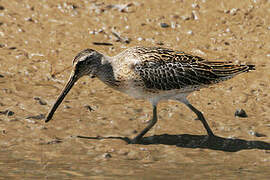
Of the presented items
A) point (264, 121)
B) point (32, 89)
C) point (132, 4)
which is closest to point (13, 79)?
point (32, 89)

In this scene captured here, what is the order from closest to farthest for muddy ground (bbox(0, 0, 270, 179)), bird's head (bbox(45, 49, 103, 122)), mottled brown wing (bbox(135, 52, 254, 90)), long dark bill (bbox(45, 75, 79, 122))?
muddy ground (bbox(0, 0, 270, 179))
mottled brown wing (bbox(135, 52, 254, 90))
bird's head (bbox(45, 49, 103, 122))
long dark bill (bbox(45, 75, 79, 122))

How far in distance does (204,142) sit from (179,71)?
4.08ft

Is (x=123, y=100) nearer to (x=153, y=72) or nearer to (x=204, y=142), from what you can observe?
(x=153, y=72)

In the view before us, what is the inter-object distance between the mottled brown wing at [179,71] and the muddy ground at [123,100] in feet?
3.23

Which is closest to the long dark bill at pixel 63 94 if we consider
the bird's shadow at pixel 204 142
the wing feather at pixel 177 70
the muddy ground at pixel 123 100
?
the muddy ground at pixel 123 100

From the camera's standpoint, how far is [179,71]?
350 inches

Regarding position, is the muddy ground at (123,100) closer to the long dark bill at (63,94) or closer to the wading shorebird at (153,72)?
the long dark bill at (63,94)

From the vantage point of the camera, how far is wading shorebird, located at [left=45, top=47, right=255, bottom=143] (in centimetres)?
879

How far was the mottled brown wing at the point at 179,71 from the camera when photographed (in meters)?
8.77

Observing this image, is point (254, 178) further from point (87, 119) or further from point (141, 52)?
point (87, 119)

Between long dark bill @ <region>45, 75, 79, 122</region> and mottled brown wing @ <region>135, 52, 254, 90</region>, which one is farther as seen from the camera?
long dark bill @ <region>45, 75, 79, 122</region>

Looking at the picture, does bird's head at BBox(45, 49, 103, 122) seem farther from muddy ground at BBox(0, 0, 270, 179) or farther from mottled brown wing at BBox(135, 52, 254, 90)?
muddy ground at BBox(0, 0, 270, 179)

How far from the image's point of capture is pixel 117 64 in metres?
8.98

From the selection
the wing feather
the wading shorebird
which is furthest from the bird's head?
the wing feather
